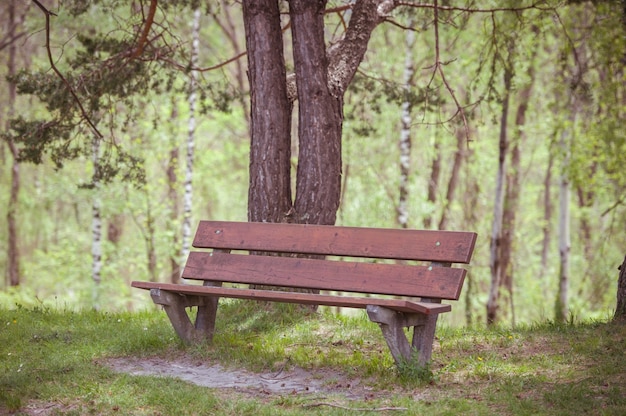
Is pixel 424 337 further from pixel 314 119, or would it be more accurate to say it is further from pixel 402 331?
pixel 314 119

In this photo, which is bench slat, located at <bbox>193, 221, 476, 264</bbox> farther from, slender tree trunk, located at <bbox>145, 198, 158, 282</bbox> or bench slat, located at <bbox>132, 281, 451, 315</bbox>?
slender tree trunk, located at <bbox>145, 198, 158, 282</bbox>

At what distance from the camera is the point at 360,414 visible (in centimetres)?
433

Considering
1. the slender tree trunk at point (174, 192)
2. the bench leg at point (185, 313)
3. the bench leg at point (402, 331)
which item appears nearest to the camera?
the bench leg at point (402, 331)

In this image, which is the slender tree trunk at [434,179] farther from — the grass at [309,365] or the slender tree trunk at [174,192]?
the grass at [309,365]

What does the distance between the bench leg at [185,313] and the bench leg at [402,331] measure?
1.71 meters

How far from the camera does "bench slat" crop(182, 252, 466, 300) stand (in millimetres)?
5148

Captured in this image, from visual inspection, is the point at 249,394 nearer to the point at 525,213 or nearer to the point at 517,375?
the point at 517,375

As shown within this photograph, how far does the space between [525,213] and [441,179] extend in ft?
15.8

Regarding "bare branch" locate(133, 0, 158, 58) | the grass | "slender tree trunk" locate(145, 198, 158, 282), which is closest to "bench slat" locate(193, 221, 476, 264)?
the grass

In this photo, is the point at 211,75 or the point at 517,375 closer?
the point at 517,375

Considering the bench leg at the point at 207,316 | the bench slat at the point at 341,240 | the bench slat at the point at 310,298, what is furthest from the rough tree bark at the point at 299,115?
the bench slat at the point at 310,298

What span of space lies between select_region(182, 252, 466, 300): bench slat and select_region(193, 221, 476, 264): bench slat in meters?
0.10

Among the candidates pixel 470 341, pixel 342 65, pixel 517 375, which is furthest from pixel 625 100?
pixel 517 375

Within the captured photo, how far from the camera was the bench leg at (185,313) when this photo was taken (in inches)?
222
